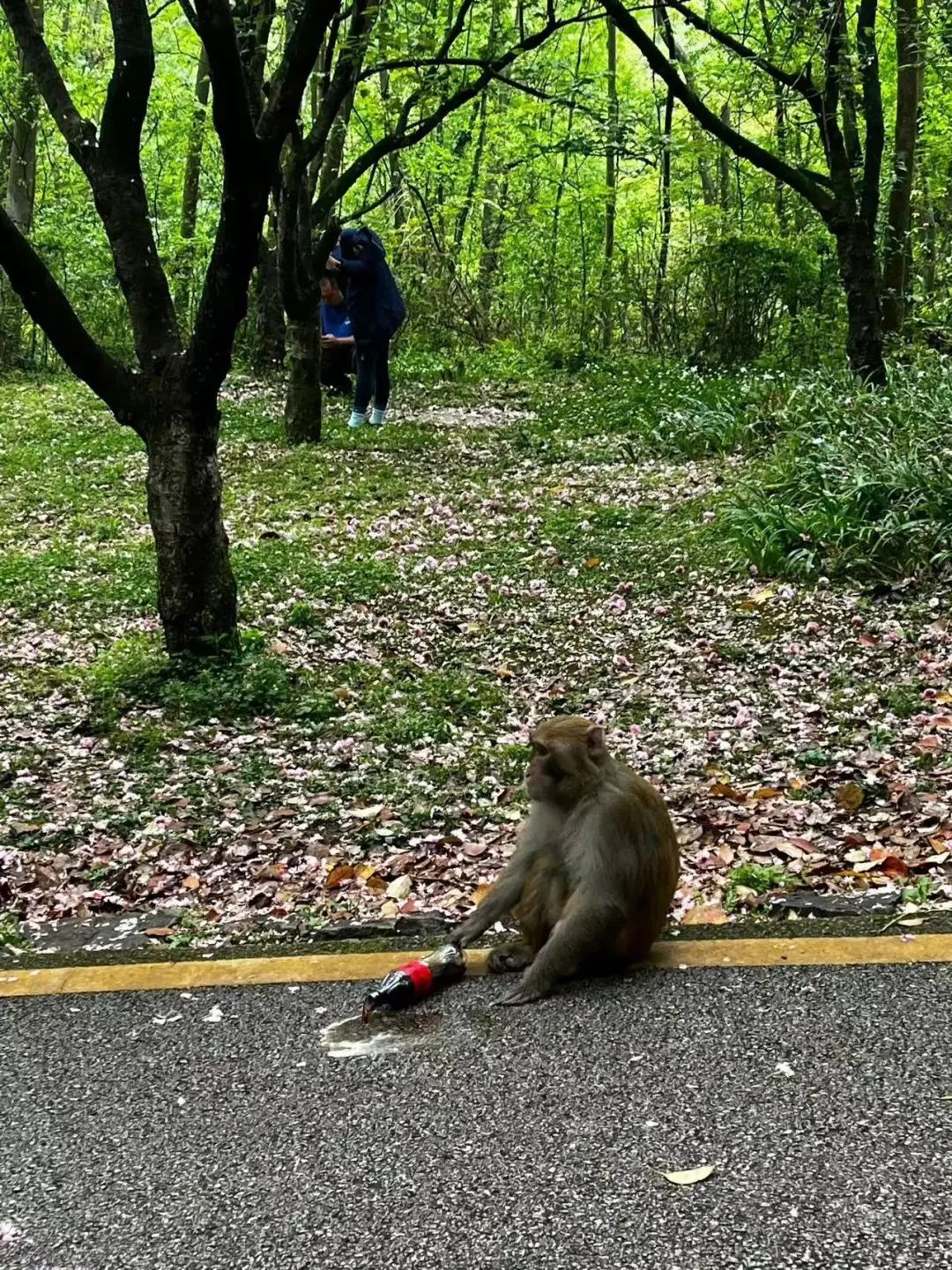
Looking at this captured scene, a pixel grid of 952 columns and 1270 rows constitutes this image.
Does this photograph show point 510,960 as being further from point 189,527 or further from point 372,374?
point 372,374

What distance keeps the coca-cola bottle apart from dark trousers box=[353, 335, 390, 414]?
10190 mm

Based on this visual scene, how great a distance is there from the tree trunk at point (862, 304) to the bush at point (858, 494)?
1.10m

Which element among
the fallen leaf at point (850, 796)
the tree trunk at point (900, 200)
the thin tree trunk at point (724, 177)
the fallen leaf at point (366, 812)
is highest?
the thin tree trunk at point (724, 177)

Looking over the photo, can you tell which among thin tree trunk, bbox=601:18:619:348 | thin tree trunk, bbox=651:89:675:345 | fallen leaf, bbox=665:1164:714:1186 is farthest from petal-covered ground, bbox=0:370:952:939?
thin tree trunk, bbox=601:18:619:348

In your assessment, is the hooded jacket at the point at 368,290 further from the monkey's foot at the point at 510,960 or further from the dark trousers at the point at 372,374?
the monkey's foot at the point at 510,960

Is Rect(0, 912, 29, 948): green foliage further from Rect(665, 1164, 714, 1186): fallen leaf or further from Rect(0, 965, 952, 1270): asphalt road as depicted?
Rect(665, 1164, 714, 1186): fallen leaf

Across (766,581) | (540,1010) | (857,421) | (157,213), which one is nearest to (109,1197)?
(540,1010)

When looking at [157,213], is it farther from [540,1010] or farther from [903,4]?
[540,1010]

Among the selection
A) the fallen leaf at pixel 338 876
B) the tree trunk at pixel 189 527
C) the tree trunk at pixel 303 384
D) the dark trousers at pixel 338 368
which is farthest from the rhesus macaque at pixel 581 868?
the dark trousers at pixel 338 368

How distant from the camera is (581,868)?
357 cm

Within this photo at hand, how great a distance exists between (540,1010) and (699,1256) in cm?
108

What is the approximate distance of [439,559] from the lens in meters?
9.27

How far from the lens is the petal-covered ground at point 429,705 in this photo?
15.7ft

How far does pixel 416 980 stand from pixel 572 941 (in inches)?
19.4
